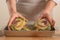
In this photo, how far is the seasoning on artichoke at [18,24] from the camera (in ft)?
Answer: 2.24

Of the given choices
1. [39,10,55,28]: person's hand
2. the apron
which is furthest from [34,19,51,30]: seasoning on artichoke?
the apron

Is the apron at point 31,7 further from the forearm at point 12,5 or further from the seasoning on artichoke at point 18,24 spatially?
the seasoning on artichoke at point 18,24

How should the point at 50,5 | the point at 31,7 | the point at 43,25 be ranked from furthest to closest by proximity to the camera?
1. the point at 31,7
2. the point at 50,5
3. the point at 43,25

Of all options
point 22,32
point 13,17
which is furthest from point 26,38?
point 13,17

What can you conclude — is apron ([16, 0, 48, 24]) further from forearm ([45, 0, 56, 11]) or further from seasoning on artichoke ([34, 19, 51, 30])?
seasoning on artichoke ([34, 19, 51, 30])

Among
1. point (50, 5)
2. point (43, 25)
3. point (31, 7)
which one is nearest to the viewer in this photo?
point (43, 25)

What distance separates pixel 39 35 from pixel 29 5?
38 cm

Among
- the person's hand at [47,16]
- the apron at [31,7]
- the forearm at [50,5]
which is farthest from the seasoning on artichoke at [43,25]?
the apron at [31,7]

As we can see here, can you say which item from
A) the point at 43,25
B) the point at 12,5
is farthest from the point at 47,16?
the point at 12,5

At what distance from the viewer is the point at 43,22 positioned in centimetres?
70

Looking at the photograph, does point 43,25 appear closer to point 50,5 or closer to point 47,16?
point 47,16

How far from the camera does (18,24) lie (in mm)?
694

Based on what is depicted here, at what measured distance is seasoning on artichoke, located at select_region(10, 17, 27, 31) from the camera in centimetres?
68

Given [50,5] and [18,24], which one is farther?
[50,5]
